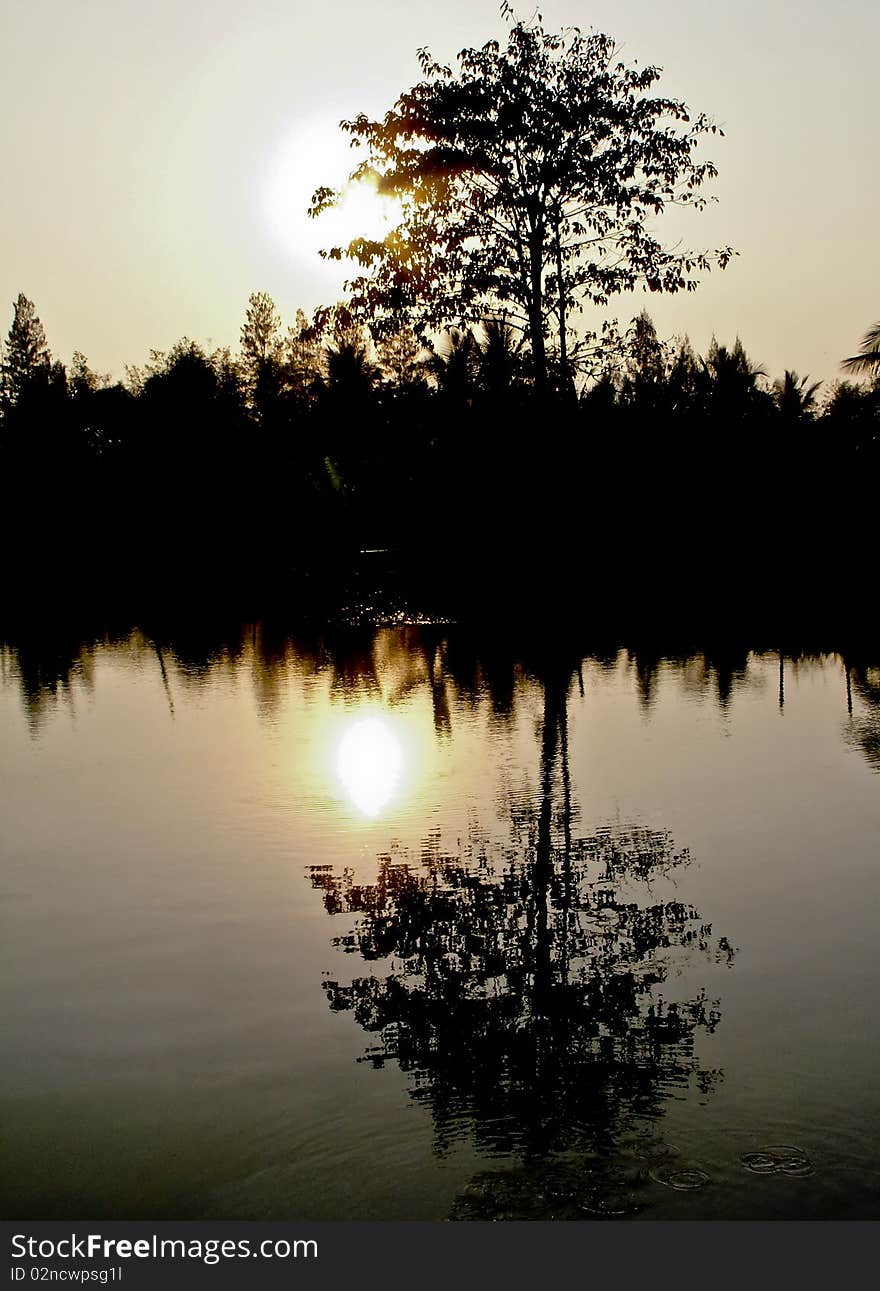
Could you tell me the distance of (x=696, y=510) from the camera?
41.7m

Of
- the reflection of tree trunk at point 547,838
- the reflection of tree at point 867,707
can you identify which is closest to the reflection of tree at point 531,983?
the reflection of tree trunk at point 547,838

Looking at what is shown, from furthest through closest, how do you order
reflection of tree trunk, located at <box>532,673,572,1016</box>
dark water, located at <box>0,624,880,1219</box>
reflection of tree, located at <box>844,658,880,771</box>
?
1. reflection of tree, located at <box>844,658,880,771</box>
2. reflection of tree trunk, located at <box>532,673,572,1016</box>
3. dark water, located at <box>0,624,880,1219</box>

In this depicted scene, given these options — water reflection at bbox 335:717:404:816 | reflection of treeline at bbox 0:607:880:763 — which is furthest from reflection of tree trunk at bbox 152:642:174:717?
water reflection at bbox 335:717:404:816

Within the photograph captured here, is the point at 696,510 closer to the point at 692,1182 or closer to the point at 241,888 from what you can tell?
the point at 241,888

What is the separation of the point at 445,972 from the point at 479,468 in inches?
1247

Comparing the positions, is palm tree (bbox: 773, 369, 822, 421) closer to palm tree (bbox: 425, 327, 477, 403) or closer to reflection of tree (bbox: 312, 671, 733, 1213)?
palm tree (bbox: 425, 327, 477, 403)

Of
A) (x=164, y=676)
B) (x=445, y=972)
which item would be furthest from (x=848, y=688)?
(x=445, y=972)

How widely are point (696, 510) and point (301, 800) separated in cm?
3088

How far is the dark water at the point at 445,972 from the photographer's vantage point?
5.31 metres

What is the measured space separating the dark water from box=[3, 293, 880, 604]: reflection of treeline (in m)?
20.8

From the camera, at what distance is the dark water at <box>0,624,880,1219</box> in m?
5.31

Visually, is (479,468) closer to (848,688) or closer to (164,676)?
(164,676)

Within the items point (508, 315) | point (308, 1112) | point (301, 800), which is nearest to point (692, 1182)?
point (308, 1112)

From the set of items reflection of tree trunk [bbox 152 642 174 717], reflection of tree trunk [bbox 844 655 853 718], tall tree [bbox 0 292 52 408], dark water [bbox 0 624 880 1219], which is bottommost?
reflection of tree trunk [bbox 844 655 853 718]
